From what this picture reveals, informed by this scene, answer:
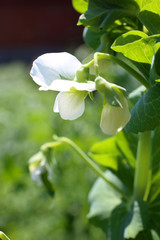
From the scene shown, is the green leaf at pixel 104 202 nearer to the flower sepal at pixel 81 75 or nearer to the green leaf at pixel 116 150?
the green leaf at pixel 116 150

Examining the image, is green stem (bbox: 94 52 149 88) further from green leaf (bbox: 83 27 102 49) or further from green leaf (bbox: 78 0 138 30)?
green leaf (bbox: 83 27 102 49)

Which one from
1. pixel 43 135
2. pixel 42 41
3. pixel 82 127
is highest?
pixel 43 135

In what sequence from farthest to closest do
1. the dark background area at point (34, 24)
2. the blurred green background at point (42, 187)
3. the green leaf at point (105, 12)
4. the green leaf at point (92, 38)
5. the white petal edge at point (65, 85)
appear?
the dark background area at point (34, 24) → the blurred green background at point (42, 187) → the green leaf at point (92, 38) → the green leaf at point (105, 12) → the white petal edge at point (65, 85)

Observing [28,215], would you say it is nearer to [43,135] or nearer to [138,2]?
[43,135]

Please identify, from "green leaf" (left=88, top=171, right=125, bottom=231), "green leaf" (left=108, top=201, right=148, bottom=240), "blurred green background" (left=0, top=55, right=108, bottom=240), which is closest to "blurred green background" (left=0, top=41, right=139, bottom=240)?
"blurred green background" (left=0, top=55, right=108, bottom=240)

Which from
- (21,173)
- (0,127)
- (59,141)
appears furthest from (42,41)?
(59,141)

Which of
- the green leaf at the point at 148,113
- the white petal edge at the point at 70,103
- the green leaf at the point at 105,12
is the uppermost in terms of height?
the green leaf at the point at 105,12

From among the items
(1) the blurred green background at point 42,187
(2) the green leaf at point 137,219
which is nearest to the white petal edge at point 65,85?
(2) the green leaf at point 137,219
